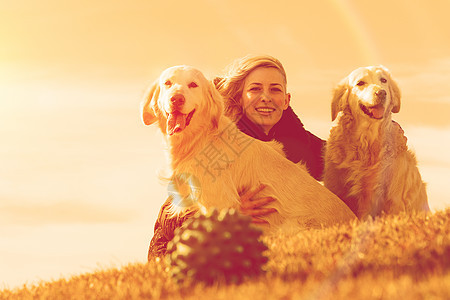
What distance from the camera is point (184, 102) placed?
20.7ft

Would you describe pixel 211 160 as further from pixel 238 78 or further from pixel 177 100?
pixel 238 78

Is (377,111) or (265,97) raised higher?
(265,97)

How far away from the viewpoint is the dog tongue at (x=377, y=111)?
7516 millimetres

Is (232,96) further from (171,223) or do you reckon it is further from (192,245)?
(192,245)

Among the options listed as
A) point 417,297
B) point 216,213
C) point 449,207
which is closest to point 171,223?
point 216,213

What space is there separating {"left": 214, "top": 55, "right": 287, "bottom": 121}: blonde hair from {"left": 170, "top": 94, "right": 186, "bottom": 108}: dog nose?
2.14 metres

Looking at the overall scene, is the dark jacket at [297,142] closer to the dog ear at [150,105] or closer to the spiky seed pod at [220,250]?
the dog ear at [150,105]

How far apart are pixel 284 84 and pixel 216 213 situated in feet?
13.8

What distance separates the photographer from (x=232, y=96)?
8.47m

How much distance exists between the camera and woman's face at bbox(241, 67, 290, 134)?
26.6 ft

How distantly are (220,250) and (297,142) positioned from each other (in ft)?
15.5

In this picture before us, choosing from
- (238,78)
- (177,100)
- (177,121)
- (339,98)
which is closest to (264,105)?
(238,78)

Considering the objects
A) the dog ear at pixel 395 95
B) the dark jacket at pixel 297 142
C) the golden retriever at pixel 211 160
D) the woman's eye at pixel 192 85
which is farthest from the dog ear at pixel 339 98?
the woman's eye at pixel 192 85

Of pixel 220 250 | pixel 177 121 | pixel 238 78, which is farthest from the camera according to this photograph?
pixel 238 78
